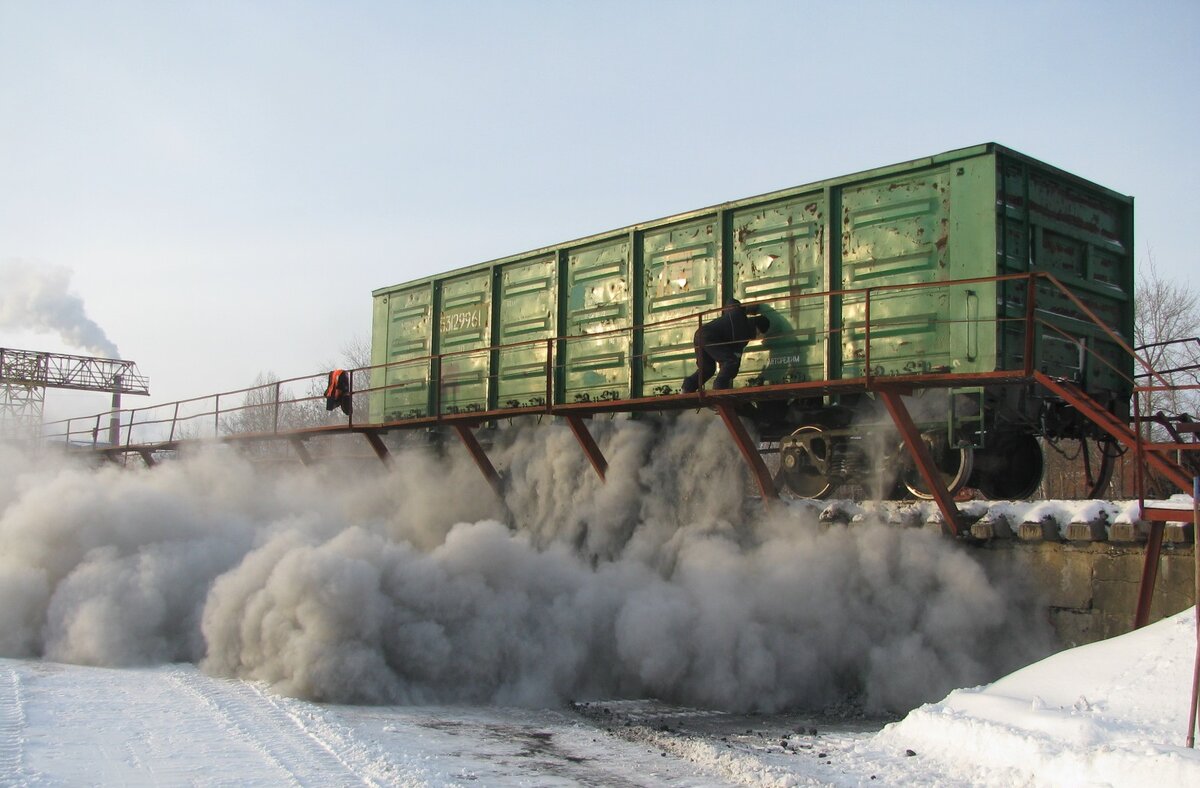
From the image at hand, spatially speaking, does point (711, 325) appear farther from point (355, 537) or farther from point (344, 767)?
point (344, 767)

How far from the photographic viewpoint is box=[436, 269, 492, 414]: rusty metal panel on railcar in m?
14.6

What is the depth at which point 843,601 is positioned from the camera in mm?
10148

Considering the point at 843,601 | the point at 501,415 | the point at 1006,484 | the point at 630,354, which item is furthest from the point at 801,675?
the point at 501,415

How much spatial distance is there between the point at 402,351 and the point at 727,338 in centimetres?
732

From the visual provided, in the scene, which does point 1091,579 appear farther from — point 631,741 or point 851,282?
point 631,741

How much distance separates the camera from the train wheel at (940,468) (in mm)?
9914

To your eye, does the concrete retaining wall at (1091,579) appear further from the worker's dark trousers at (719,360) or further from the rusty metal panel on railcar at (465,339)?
the rusty metal panel on railcar at (465,339)

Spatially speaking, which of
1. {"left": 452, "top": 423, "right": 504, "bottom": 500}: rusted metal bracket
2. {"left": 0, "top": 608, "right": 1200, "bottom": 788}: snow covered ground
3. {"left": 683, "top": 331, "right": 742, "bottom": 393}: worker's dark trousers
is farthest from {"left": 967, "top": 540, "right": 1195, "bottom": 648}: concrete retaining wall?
{"left": 452, "top": 423, "right": 504, "bottom": 500}: rusted metal bracket

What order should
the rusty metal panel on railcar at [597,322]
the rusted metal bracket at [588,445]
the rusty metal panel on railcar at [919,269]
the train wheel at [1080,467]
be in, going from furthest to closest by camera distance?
1. the rusty metal panel on railcar at [597,322]
2. the rusted metal bracket at [588,445]
3. the train wheel at [1080,467]
4. the rusty metal panel on railcar at [919,269]

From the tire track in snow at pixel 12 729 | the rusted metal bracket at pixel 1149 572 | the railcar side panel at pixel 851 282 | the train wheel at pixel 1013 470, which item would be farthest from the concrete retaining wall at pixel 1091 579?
the tire track in snow at pixel 12 729

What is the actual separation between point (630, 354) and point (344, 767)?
6852 mm

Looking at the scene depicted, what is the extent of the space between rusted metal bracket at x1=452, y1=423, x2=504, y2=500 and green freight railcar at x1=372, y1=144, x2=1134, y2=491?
0.72 metres

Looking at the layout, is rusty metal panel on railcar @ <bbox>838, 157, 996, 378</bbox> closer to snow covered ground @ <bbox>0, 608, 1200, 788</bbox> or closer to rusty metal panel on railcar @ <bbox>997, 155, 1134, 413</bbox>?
rusty metal panel on railcar @ <bbox>997, 155, 1134, 413</bbox>

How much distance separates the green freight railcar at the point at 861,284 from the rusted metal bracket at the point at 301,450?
4.28 metres
